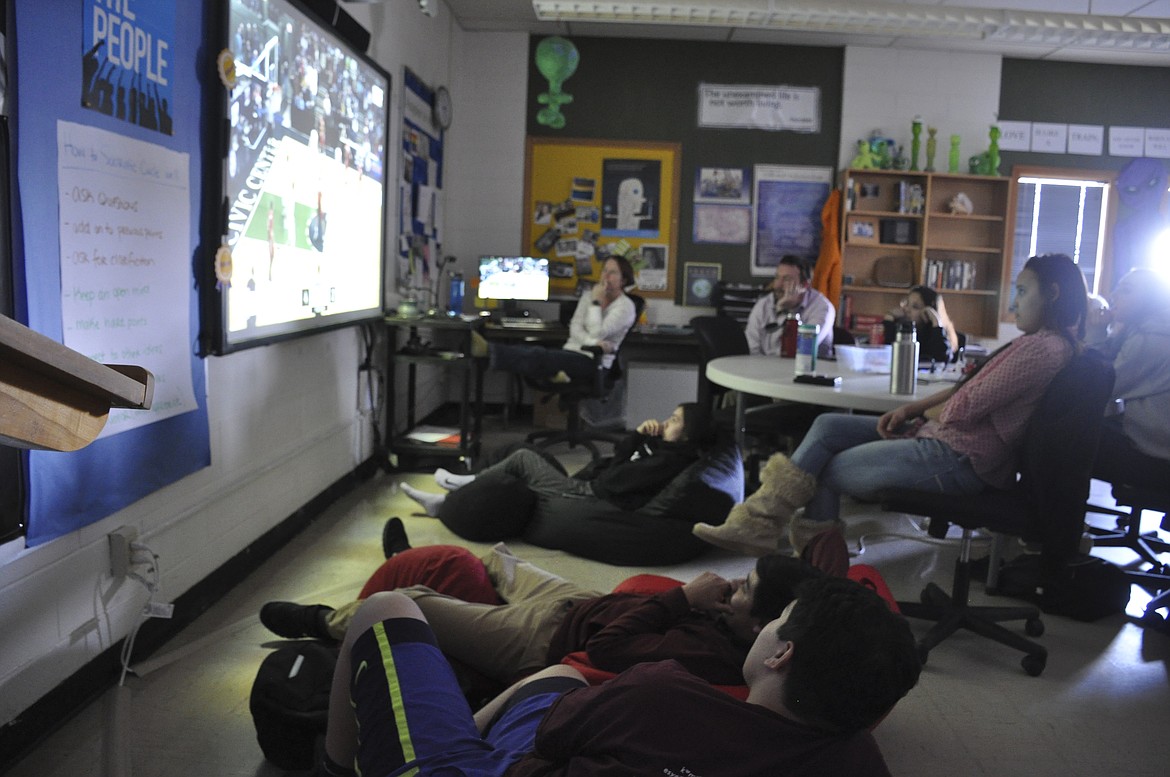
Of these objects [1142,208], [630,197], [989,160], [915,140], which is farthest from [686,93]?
[1142,208]

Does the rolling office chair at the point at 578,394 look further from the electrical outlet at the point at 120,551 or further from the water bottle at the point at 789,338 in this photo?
the electrical outlet at the point at 120,551

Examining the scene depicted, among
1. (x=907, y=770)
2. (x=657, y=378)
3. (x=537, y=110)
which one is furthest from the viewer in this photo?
(x=537, y=110)

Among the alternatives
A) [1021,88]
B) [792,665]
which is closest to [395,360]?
[792,665]

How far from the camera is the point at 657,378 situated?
6.39 meters

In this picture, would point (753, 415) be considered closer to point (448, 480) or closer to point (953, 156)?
point (448, 480)

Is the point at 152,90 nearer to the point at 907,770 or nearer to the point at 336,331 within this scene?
the point at 336,331

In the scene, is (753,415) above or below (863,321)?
below

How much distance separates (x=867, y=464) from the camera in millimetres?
2941

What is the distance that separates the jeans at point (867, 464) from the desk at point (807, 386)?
65 mm

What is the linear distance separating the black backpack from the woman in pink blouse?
167 cm

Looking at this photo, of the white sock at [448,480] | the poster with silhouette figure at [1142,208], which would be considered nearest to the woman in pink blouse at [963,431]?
the white sock at [448,480]

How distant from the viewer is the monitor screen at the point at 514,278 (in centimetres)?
655

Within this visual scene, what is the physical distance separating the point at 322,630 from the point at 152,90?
1.45m

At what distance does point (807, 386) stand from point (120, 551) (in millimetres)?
2232
